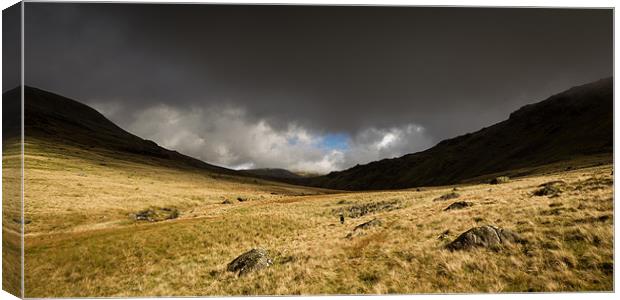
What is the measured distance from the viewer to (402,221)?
1902cm

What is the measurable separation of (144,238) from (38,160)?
289 ft

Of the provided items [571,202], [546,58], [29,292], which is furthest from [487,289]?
[29,292]

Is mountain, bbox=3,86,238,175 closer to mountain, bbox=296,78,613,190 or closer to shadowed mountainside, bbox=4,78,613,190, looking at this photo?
shadowed mountainside, bbox=4,78,613,190

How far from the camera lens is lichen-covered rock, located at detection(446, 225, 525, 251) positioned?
40.1ft

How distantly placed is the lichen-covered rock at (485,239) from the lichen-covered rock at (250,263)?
717 centimetres

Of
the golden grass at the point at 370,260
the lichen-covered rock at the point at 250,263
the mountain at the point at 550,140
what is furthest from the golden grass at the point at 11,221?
the mountain at the point at 550,140

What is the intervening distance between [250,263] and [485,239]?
9.00 metres

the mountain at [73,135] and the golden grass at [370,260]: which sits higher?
the mountain at [73,135]

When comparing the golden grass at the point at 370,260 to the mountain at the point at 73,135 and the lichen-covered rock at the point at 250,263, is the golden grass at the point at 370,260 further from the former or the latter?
the mountain at the point at 73,135

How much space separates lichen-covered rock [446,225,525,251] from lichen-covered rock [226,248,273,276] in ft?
23.5

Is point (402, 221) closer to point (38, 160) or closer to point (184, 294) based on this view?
point (184, 294)

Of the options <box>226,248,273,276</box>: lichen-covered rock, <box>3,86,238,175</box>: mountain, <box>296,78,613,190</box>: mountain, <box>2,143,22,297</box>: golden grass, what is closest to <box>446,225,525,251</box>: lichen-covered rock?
<box>226,248,273,276</box>: lichen-covered rock

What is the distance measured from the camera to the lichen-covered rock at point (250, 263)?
13.5 m

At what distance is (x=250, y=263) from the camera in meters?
13.7
